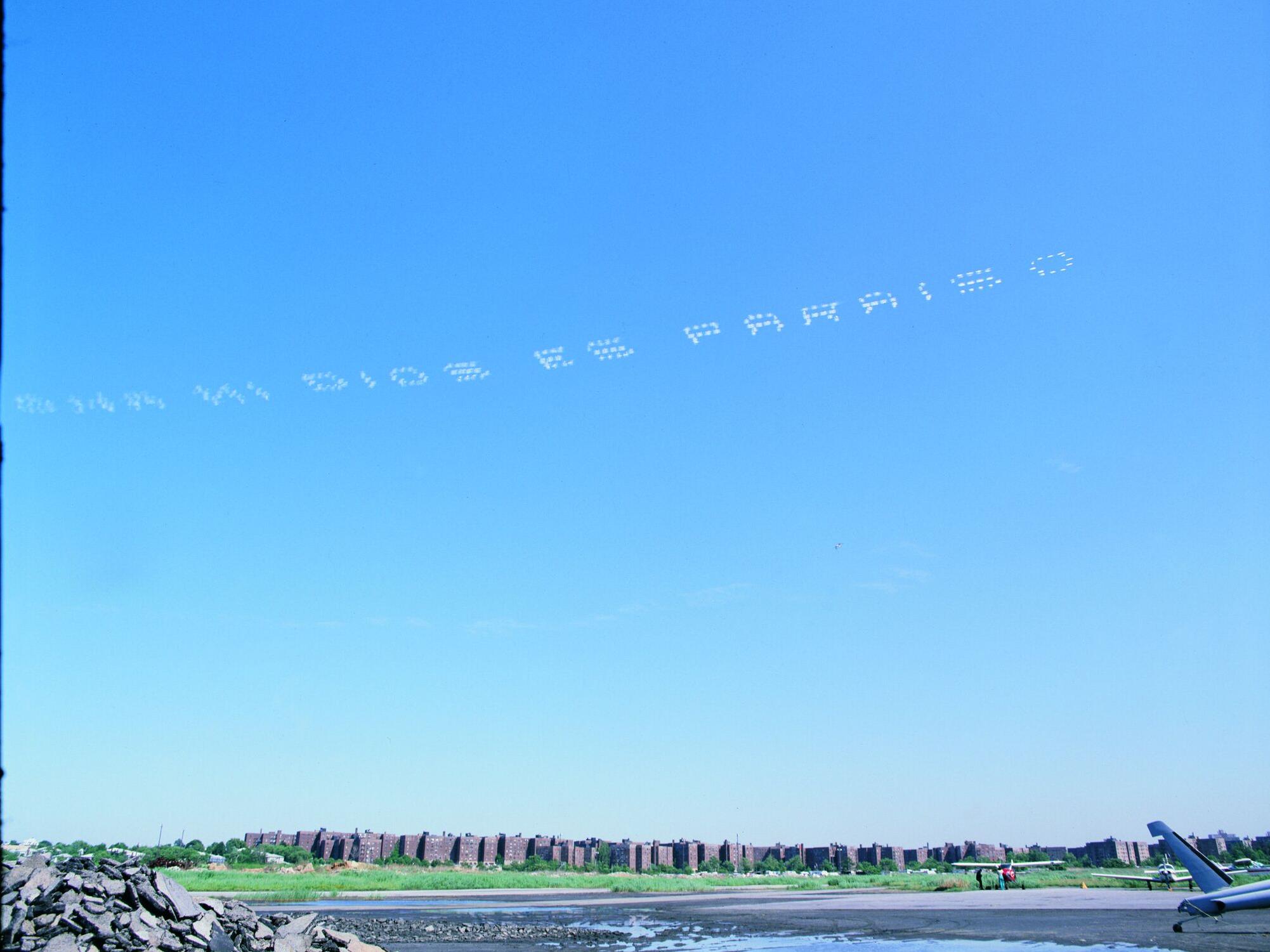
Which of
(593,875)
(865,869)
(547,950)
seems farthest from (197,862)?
(865,869)

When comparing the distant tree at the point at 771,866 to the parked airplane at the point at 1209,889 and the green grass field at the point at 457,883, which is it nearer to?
the green grass field at the point at 457,883

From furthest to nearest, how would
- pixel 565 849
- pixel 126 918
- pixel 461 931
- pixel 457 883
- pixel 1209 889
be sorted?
pixel 565 849 < pixel 457 883 < pixel 461 931 < pixel 1209 889 < pixel 126 918

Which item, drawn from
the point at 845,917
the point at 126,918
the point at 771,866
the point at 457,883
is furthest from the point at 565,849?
the point at 126,918

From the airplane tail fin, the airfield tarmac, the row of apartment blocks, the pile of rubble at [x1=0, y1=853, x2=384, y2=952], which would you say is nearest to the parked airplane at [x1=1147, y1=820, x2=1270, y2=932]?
the airplane tail fin

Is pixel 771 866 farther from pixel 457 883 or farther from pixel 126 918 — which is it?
pixel 126 918

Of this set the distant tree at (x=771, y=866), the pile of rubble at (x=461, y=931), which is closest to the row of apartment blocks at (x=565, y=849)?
the distant tree at (x=771, y=866)

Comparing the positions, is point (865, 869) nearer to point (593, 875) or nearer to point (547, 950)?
point (593, 875)
